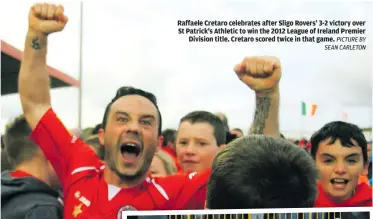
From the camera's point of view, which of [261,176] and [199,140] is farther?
[199,140]

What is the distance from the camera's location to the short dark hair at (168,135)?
2.85 metres

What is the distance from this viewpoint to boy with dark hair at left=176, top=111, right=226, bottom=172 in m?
2.86

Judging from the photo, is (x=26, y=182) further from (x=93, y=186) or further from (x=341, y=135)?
(x=341, y=135)

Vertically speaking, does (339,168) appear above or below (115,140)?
below

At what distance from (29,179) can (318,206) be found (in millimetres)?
1701

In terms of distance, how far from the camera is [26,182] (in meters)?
2.84

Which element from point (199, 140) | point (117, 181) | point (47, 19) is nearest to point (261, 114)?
point (199, 140)

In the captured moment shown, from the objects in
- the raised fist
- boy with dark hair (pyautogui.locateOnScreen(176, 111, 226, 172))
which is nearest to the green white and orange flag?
boy with dark hair (pyautogui.locateOnScreen(176, 111, 226, 172))

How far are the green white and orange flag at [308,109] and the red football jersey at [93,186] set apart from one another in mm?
675

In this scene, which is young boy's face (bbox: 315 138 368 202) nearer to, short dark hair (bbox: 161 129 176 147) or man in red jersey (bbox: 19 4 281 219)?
man in red jersey (bbox: 19 4 281 219)

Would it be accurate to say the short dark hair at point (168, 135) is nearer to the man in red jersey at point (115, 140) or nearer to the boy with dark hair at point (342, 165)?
the man in red jersey at point (115, 140)

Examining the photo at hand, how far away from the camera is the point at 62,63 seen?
2.82 metres

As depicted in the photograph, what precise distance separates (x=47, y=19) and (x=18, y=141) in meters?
0.73

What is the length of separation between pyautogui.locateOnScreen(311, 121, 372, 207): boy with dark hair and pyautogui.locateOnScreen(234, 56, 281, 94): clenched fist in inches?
16.8
